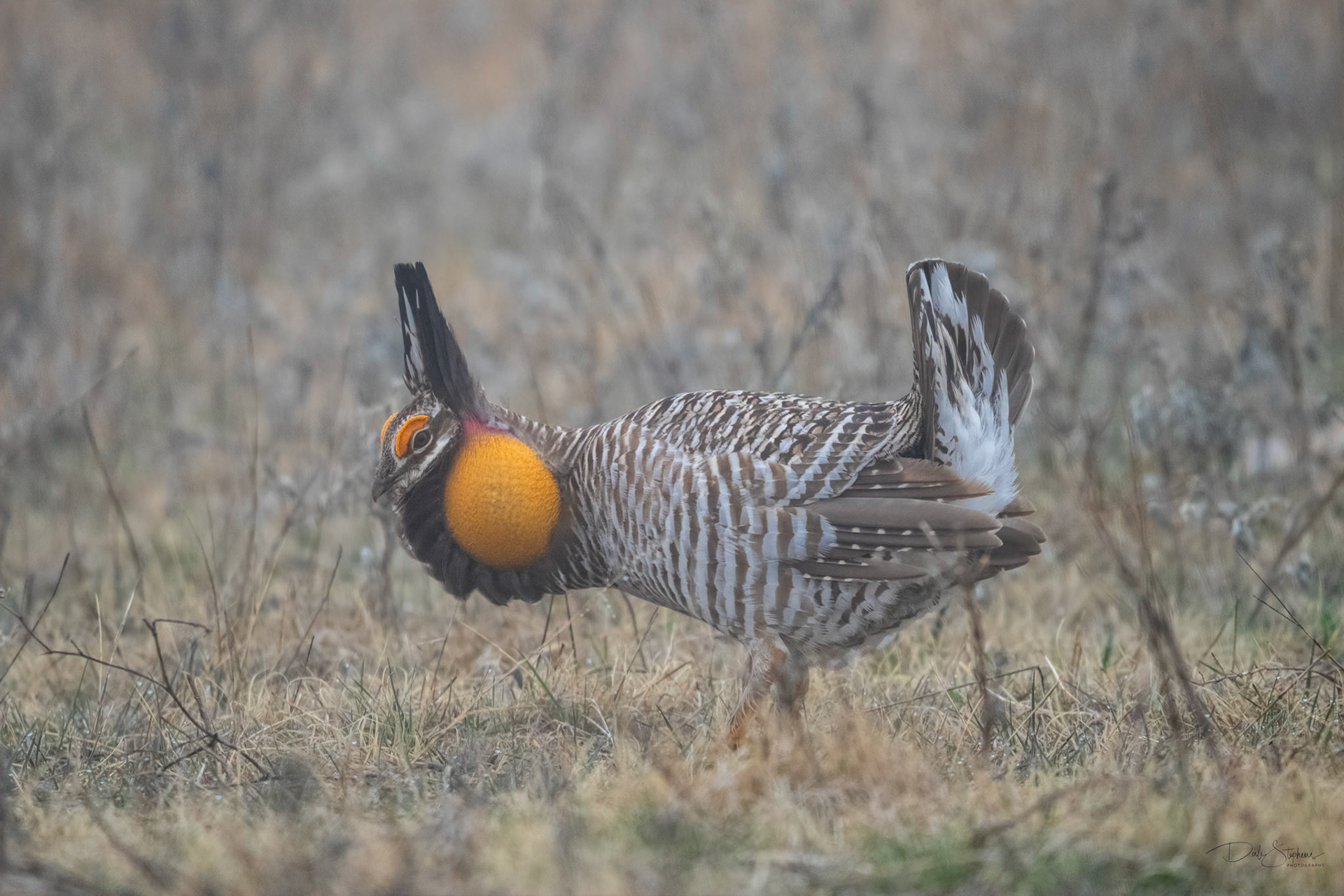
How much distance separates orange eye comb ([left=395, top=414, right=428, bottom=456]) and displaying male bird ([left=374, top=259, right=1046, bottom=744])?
1.32 ft

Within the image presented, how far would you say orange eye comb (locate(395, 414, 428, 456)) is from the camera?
392cm

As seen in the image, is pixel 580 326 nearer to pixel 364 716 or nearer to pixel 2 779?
pixel 364 716

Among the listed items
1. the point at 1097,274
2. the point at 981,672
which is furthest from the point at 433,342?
the point at 1097,274

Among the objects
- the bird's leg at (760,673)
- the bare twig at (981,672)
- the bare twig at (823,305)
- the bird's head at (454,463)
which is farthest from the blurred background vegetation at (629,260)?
the bird's leg at (760,673)

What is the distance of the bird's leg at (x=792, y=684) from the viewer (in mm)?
3354

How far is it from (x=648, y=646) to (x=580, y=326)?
3774 mm

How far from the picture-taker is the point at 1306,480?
16.9ft

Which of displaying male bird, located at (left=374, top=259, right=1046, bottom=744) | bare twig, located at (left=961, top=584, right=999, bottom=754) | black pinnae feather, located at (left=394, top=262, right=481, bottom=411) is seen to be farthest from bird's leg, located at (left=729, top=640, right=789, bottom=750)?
black pinnae feather, located at (left=394, top=262, right=481, bottom=411)

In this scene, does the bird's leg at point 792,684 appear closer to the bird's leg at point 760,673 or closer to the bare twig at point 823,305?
the bird's leg at point 760,673

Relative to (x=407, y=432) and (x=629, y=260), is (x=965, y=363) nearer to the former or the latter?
(x=407, y=432)

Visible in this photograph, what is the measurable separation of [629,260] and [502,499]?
4.65 metres

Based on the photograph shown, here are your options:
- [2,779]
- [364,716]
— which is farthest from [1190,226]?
[2,779]

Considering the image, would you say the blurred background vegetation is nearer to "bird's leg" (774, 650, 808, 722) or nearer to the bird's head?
the bird's head

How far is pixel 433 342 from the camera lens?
13.0 ft
